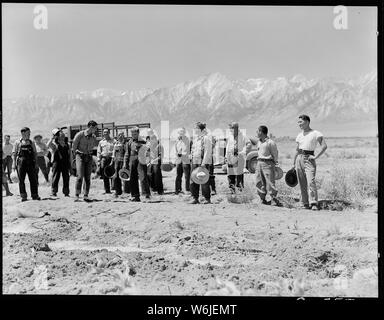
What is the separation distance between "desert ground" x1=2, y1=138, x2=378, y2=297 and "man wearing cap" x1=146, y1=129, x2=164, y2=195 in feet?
5.25

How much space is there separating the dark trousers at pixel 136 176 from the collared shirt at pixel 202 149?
1204 millimetres

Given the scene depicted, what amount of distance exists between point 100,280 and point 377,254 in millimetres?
3548

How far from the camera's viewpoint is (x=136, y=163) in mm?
10695

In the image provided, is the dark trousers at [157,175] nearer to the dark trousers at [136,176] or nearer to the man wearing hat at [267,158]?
the dark trousers at [136,176]

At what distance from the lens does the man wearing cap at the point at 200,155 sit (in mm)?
9984

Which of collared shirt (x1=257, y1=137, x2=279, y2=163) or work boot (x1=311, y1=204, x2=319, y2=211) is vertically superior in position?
collared shirt (x1=257, y1=137, x2=279, y2=163)

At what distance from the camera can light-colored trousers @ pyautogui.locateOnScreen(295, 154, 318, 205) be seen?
8883mm

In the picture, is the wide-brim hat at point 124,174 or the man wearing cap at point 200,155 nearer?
the man wearing cap at point 200,155

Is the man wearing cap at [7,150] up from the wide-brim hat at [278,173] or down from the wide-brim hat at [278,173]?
up

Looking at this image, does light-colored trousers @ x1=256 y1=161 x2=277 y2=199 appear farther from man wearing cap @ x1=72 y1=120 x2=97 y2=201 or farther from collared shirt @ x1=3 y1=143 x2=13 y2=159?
collared shirt @ x1=3 y1=143 x2=13 y2=159

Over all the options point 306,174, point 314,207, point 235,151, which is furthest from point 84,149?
point 314,207

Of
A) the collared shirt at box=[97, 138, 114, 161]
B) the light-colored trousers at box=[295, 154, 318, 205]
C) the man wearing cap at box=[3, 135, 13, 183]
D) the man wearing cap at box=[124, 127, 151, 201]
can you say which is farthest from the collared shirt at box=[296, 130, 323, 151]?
the man wearing cap at box=[3, 135, 13, 183]

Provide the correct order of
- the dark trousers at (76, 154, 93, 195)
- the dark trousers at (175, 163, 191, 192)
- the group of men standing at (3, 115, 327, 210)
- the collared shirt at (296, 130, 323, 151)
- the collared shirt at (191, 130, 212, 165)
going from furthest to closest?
the dark trousers at (175, 163, 191, 192), the dark trousers at (76, 154, 93, 195), the collared shirt at (191, 130, 212, 165), the group of men standing at (3, 115, 327, 210), the collared shirt at (296, 130, 323, 151)

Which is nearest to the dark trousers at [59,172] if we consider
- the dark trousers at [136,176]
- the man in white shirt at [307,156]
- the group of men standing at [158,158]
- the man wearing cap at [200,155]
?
the group of men standing at [158,158]
